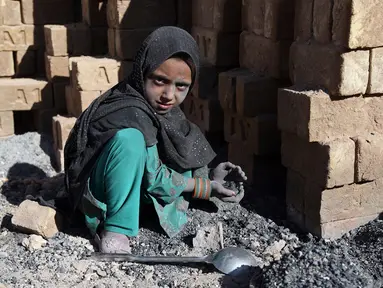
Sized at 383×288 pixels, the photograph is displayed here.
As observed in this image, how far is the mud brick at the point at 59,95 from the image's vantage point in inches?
271

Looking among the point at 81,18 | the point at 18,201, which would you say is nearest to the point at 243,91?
the point at 18,201

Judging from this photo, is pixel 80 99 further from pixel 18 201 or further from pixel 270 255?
pixel 270 255

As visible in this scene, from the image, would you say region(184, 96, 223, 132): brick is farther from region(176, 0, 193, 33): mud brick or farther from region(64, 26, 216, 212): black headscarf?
region(64, 26, 216, 212): black headscarf

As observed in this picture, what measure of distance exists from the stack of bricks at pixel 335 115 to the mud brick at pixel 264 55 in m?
0.19

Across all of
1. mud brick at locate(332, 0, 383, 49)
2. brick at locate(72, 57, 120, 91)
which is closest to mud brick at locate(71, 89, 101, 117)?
brick at locate(72, 57, 120, 91)

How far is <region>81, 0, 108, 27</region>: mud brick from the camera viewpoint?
266 inches

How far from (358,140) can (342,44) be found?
0.61 meters

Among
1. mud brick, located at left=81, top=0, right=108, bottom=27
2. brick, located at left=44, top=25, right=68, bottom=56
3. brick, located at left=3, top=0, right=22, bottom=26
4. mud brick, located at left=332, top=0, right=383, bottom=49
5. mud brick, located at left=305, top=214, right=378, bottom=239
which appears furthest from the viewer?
brick, located at left=3, top=0, right=22, bottom=26

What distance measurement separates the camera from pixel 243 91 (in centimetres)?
463

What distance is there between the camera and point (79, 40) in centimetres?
676

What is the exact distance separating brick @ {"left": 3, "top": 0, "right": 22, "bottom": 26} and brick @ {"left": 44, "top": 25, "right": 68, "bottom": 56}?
2.43 ft

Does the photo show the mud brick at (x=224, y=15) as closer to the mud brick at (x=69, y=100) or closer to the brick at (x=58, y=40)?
the mud brick at (x=69, y=100)

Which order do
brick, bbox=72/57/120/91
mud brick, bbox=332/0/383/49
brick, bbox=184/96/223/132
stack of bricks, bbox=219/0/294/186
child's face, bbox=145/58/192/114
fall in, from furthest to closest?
brick, bbox=72/57/120/91
brick, bbox=184/96/223/132
stack of bricks, bbox=219/0/294/186
child's face, bbox=145/58/192/114
mud brick, bbox=332/0/383/49

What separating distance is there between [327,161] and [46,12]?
450cm
